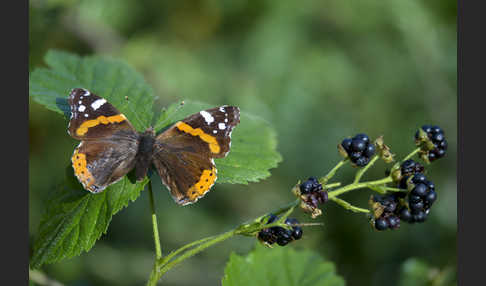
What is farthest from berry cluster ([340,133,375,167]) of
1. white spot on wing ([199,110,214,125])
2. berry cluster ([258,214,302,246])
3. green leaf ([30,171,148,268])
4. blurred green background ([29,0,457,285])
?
blurred green background ([29,0,457,285])

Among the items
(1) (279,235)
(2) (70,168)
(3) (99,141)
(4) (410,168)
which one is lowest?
(1) (279,235)

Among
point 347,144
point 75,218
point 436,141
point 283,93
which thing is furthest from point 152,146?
point 283,93

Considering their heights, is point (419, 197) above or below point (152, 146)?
below

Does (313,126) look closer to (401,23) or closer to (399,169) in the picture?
(401,23)

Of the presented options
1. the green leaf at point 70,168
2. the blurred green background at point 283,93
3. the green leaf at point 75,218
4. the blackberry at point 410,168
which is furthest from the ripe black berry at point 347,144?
the blurred green background at point 283,93

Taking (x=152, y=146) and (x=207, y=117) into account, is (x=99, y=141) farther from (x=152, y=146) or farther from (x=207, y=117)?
(x=207, y=117)
